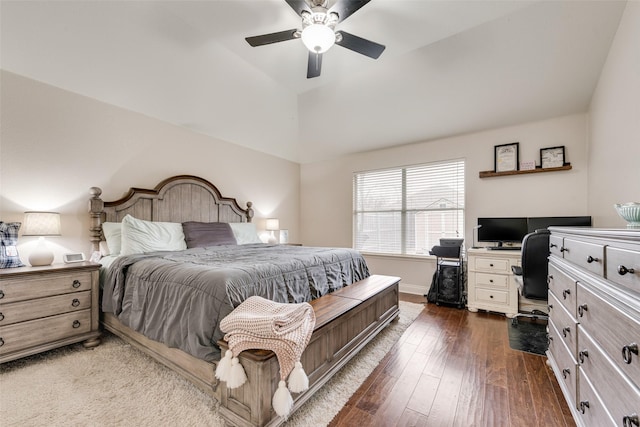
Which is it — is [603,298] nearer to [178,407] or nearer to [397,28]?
[178,407]

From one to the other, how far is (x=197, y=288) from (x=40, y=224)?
1793 mm

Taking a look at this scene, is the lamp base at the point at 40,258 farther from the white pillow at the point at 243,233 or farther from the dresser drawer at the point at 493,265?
the dresser drawer at the point at 493,265

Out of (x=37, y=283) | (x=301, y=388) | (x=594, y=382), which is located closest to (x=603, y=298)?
(x=594, y=382)

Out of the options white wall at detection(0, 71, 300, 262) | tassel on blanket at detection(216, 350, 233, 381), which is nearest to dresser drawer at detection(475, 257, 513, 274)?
tassel on blanket at detection(216, 350, 233, 381)

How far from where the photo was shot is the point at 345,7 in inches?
76.7

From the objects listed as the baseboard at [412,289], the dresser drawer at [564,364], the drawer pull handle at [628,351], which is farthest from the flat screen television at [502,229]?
the drawer pull handle at [628,351]

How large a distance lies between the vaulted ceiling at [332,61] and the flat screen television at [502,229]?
4.25ft

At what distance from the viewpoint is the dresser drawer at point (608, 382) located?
2.81ft

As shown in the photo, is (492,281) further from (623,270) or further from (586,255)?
(623,270)

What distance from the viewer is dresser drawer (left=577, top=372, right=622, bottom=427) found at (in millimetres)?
→ 1042

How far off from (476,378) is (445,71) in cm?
313

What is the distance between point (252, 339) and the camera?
4.44 ft

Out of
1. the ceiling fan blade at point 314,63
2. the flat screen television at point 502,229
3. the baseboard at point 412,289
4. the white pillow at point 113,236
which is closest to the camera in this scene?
the ceiling fan blade at point 314,63

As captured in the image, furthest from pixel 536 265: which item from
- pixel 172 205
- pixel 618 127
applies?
pixel 172 205
